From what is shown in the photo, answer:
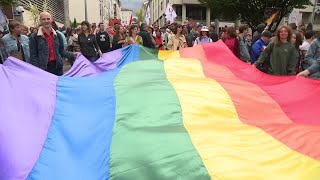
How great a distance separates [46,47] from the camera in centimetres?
613

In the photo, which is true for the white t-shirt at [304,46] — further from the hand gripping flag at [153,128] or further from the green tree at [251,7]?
the green tree at [251,7]

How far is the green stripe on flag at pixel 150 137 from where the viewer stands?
2.49 m

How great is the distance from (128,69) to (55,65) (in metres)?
1.97

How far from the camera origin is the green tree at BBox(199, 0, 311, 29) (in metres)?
31.1

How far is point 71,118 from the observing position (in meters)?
3.42

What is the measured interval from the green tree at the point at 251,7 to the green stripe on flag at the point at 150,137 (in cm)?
2840

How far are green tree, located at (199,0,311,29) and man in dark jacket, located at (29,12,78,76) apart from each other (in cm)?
2645

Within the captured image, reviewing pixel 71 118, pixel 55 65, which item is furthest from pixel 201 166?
pixel 55 65

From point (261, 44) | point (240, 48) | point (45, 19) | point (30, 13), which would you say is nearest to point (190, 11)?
point (30, 13)

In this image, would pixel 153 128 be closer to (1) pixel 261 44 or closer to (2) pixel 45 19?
(2) pixel 45 19

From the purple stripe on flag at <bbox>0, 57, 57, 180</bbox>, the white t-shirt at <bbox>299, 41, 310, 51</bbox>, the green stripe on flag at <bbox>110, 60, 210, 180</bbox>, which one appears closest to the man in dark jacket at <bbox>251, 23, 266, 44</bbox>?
the white t-shirt at <bbox>299, 41, 310, 51</bbox>

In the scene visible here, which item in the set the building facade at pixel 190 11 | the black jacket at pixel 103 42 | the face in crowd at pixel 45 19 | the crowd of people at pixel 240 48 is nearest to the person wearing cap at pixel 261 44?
the crowd of people at pixel 240 48

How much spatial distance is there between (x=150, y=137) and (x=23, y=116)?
1.15 m

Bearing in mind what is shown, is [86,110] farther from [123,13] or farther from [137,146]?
[123,13]
